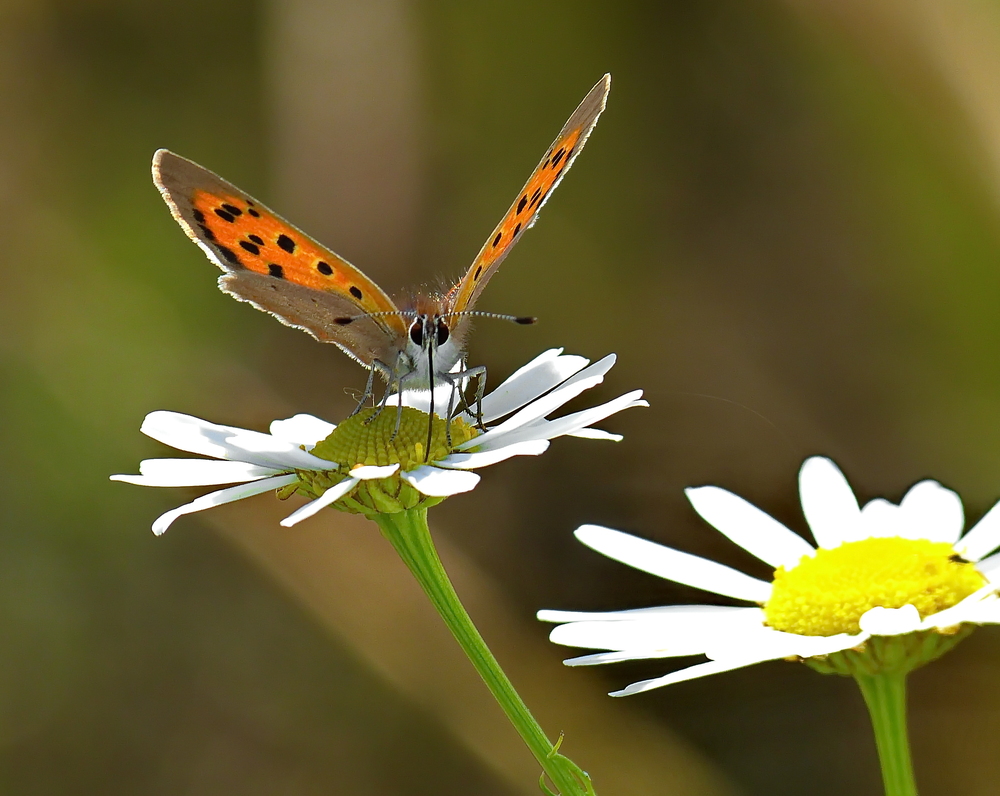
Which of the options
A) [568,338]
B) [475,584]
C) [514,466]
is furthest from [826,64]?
[475,584]

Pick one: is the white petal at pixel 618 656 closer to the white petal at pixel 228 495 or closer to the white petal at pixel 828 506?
the white petal at pixel 828 506

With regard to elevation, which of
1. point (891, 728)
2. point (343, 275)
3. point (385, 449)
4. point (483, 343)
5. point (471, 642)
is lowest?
point (471, 642)

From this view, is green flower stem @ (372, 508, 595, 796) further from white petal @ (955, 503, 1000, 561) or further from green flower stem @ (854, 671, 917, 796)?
white petal @ (955, 503, 1000, 561)

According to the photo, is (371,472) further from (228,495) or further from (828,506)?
(828,506)

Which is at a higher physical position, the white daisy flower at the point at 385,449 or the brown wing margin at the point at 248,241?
the brown wing margin at the point at 248,241

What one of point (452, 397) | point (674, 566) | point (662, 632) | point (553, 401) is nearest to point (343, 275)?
point (452, 397)

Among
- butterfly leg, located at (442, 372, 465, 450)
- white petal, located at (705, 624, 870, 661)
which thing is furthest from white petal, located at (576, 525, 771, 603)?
butterfly leg, located at (442, 372, 465, 450)

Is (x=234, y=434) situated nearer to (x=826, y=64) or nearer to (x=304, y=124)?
(x=304, y=124)

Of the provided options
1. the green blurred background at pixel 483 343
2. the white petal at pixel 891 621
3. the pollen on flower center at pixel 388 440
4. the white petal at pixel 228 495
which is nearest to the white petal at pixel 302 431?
the pollen on flower center at pixel 388 440
